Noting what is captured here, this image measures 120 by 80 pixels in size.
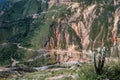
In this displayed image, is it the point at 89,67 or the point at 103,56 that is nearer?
the point at 103,56

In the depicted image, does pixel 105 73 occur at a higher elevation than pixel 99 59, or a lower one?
lower

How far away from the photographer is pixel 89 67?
2189 inches

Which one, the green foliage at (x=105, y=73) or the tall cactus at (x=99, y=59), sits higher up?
the tall cactus at (x=99, y=59)

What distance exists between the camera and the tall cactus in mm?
50875

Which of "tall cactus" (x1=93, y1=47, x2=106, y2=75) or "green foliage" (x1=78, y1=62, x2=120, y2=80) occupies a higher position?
"tall cactus" (x1=93, y1=47, x2=106, y2=75)

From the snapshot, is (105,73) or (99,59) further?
(105,73)

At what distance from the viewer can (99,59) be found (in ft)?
169

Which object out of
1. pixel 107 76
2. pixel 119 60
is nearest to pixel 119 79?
pixel 107 76

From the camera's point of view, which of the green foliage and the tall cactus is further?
the green foliage

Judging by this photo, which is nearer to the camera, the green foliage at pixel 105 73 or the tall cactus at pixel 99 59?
the tall cactus at pixel 99 59

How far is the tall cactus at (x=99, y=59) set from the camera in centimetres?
5088

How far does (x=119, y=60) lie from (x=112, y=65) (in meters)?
2.00

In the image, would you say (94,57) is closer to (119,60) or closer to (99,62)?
(99,62)

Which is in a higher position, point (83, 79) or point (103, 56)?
point (103, 56)
